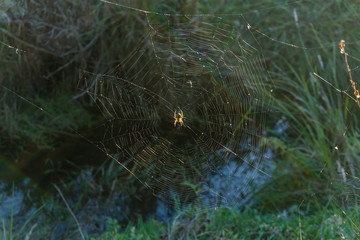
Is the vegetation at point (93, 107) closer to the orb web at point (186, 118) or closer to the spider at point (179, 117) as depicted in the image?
the orb web at point (186, 118)

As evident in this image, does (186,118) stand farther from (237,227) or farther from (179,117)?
(237,227)

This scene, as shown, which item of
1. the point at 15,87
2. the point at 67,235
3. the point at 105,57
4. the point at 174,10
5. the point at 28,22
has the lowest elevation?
the point at 67,235

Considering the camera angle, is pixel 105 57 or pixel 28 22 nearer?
pixel 28 22

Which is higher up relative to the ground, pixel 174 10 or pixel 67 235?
pixel 174 10

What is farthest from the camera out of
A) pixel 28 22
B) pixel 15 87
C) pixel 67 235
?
pixel 15 87

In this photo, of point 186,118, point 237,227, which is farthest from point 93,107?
point 237,227

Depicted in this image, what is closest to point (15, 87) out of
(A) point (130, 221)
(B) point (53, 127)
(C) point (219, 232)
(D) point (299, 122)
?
(B) point (53, 127)

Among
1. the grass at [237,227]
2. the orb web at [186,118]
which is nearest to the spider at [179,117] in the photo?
the orb web at [186,118]

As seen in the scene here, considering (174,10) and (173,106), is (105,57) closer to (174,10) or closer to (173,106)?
(174,10)
